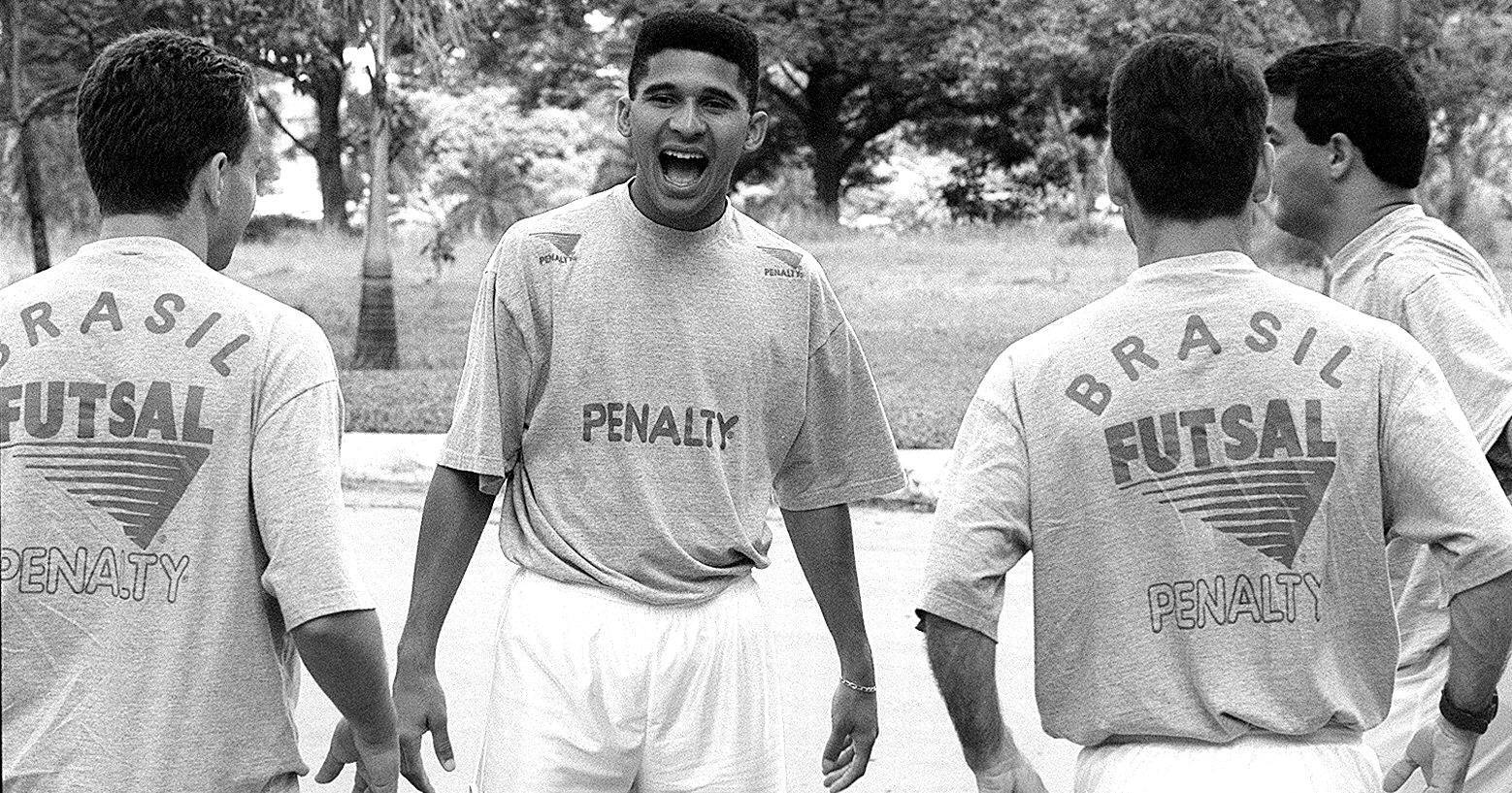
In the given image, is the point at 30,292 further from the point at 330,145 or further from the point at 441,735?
the point at 330,145

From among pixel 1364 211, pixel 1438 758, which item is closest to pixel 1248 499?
pixel 1438 758

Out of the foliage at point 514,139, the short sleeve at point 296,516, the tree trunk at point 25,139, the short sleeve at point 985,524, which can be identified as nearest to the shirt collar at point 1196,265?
the short sleeve at point 985,524

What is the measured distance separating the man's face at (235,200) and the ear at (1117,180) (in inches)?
52.2

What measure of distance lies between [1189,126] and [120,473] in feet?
5.35

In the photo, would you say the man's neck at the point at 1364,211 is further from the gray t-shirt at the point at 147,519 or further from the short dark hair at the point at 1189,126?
the gray t-shirt at the point at 147,519

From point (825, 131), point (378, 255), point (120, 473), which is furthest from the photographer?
point (825, 131)

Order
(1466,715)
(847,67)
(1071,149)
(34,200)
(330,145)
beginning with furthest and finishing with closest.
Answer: (1071,149), (847,67), (330,145), (34,200), (1466,715)

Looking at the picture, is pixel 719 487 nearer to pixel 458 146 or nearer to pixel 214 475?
pixel 214 475

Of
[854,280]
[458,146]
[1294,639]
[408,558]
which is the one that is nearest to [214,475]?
[1294,639]

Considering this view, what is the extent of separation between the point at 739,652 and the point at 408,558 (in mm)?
6068

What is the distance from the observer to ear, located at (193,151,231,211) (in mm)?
2955

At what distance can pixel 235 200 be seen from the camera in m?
3.04

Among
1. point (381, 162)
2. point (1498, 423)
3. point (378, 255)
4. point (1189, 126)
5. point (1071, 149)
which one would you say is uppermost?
point (1071, 149)

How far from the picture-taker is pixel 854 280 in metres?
19.9
